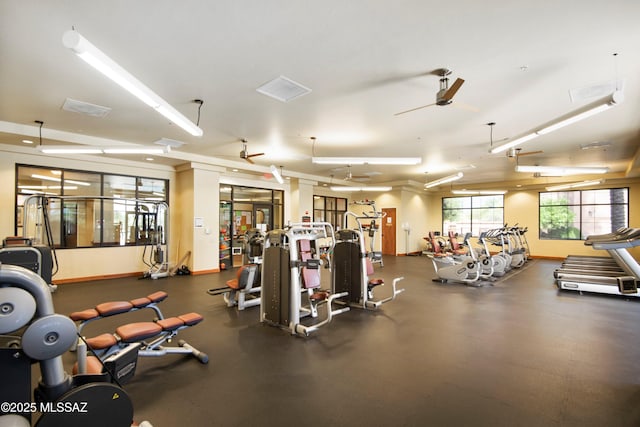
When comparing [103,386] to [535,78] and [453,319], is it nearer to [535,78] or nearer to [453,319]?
[453,319]

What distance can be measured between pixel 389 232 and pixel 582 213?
22.2 feet

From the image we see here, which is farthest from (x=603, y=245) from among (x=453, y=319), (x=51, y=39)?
(x=51, y=39)

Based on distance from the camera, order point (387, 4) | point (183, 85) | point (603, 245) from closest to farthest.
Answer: point (387, 4) < point (603, 245) < point (183, 85)

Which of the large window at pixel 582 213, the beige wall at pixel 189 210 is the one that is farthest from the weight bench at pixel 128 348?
the large window at pixel 582 213

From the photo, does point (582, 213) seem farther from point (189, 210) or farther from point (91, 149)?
point (91, 149)

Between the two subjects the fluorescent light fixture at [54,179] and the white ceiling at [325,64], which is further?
the fluorescent light fixture at [54,179]

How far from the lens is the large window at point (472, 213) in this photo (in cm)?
1267

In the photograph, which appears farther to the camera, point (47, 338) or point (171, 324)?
point (171, 324)

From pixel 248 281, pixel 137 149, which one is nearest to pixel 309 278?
pixel 248 281

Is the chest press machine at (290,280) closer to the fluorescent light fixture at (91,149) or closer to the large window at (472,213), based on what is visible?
the fluorescent light fixture at (91,149)

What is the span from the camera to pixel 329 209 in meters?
12.9

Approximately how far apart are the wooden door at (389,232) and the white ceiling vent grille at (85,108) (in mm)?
9936

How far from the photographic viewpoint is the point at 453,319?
4324 millimetres

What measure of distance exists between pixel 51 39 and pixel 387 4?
304 centimetres
